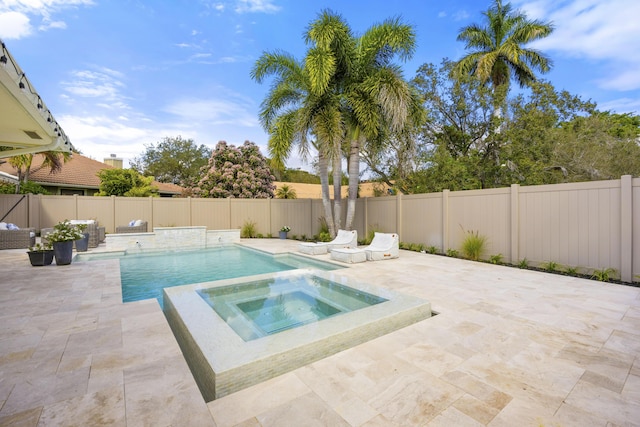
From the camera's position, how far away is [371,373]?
8.41ft

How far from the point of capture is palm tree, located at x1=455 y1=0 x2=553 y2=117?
609 inches

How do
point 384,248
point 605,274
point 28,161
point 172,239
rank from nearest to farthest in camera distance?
point 605,274 → point 384,248 → point 172,239 → point 28,161

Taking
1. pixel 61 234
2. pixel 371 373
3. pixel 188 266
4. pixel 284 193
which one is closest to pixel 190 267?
pixel 188 266

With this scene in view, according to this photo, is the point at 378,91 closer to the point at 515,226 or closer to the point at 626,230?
the point at 515,226

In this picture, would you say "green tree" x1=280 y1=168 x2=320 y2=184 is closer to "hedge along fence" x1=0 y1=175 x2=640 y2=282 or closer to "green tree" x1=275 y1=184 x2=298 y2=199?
"green tree" x1=275 y1=184 x2=298 y2=199

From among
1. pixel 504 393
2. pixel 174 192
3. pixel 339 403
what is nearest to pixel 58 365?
Answer: pixel 339 403

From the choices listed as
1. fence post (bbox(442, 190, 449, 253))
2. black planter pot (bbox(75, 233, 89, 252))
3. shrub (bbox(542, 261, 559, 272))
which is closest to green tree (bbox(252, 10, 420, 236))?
fence post (bbox(442, 190, 449, 253))

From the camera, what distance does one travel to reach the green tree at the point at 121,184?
56.7 feet

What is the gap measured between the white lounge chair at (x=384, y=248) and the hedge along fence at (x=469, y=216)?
187 centimetres

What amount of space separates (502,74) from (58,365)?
20.2 meters

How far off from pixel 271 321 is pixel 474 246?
6.43 metres

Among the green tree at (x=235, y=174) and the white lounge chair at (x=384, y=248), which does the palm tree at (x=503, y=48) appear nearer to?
the white lounge chair at (x=384, y=248)

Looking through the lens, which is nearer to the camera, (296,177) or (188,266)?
(188,266)

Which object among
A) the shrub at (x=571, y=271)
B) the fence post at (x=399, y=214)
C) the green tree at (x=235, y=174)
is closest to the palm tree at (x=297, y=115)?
the fence post at (x=399, y=214)
